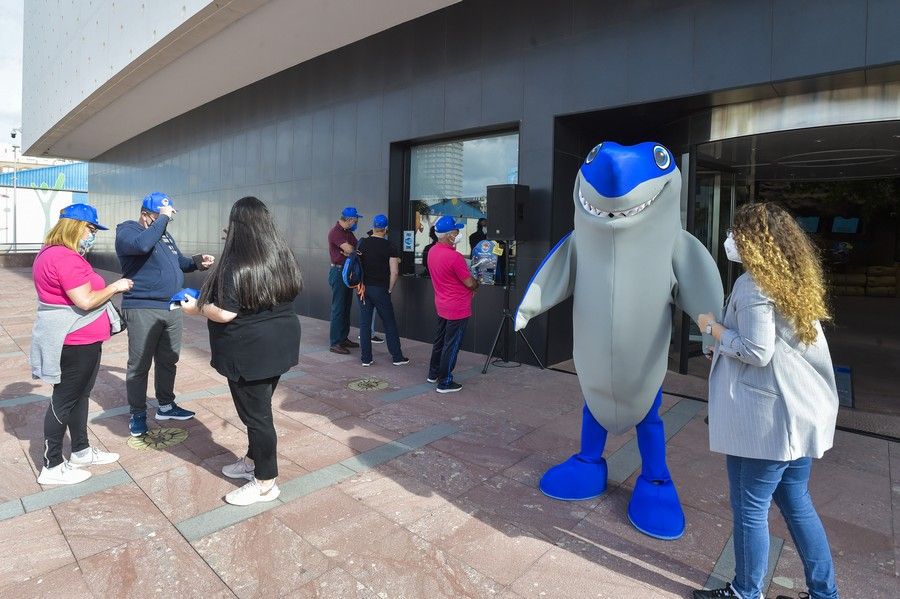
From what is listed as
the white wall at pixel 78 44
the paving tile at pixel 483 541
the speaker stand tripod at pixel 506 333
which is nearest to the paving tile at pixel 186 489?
the paving tile at pixel 483 541

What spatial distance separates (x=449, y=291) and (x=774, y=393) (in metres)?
3.76

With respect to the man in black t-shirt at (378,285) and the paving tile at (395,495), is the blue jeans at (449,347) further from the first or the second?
the paving tile at (395,495)

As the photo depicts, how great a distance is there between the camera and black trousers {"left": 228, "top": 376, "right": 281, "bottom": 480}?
3.18m

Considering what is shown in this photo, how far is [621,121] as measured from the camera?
6.94 metres

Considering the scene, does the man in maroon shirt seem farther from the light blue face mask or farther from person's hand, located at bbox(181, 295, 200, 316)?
person's hand, located at bbox(181, 295, 200, 316)

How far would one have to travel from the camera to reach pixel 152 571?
8.77 ft

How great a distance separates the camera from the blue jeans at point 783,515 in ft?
7.50

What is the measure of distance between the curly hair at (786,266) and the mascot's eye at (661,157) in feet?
2.39

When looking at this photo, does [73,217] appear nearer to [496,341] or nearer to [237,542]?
[237,542]

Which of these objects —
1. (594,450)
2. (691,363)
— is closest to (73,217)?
(594,450)

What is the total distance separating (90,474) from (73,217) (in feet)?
5.43

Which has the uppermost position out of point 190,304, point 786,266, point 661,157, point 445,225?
point 661,157

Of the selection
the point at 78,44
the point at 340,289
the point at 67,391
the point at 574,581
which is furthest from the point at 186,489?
the point at 78,44

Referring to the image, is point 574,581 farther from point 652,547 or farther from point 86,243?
point 86,243
